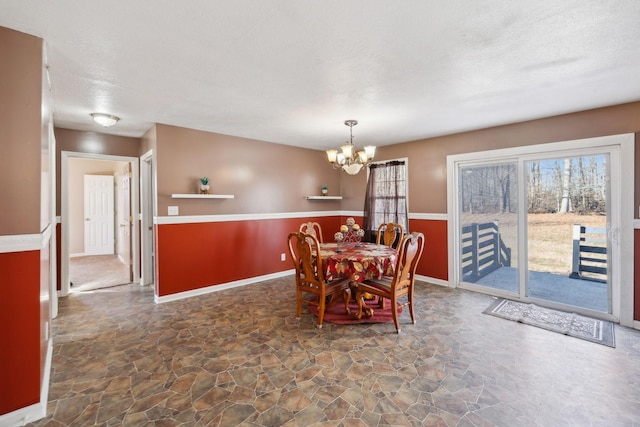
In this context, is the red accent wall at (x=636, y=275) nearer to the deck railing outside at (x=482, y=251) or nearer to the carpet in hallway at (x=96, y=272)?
the deck railing outside at (x=482, y=251)

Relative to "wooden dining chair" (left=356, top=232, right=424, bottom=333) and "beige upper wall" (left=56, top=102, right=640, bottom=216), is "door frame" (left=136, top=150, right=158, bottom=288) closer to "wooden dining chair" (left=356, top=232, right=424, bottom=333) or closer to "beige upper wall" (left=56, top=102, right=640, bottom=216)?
"beige upper wall" (left=56, top=102, right=640, bottom=216)

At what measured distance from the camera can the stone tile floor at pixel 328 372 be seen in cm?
183

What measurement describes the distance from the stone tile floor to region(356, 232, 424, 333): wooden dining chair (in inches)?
11.8

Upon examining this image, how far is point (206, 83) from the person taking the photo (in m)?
2.63

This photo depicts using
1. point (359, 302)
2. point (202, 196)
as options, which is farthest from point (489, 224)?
point (202, 196)

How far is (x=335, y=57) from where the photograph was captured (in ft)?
7.07

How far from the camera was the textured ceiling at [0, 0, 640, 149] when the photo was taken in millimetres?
1646

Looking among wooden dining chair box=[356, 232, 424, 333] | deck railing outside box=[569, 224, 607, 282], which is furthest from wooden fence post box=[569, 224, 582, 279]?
wooden dining chair box=[356, 232, 424, 333]

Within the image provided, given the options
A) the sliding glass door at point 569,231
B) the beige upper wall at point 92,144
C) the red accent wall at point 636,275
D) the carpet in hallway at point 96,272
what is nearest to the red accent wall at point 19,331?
the beige upper wall at point 92,144

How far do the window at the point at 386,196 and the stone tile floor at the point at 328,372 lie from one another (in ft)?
6.99

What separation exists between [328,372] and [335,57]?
2.50 m

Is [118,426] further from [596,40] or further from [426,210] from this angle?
[426,210]

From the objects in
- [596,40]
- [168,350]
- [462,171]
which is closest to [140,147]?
[168,350]

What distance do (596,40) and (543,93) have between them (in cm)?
98
